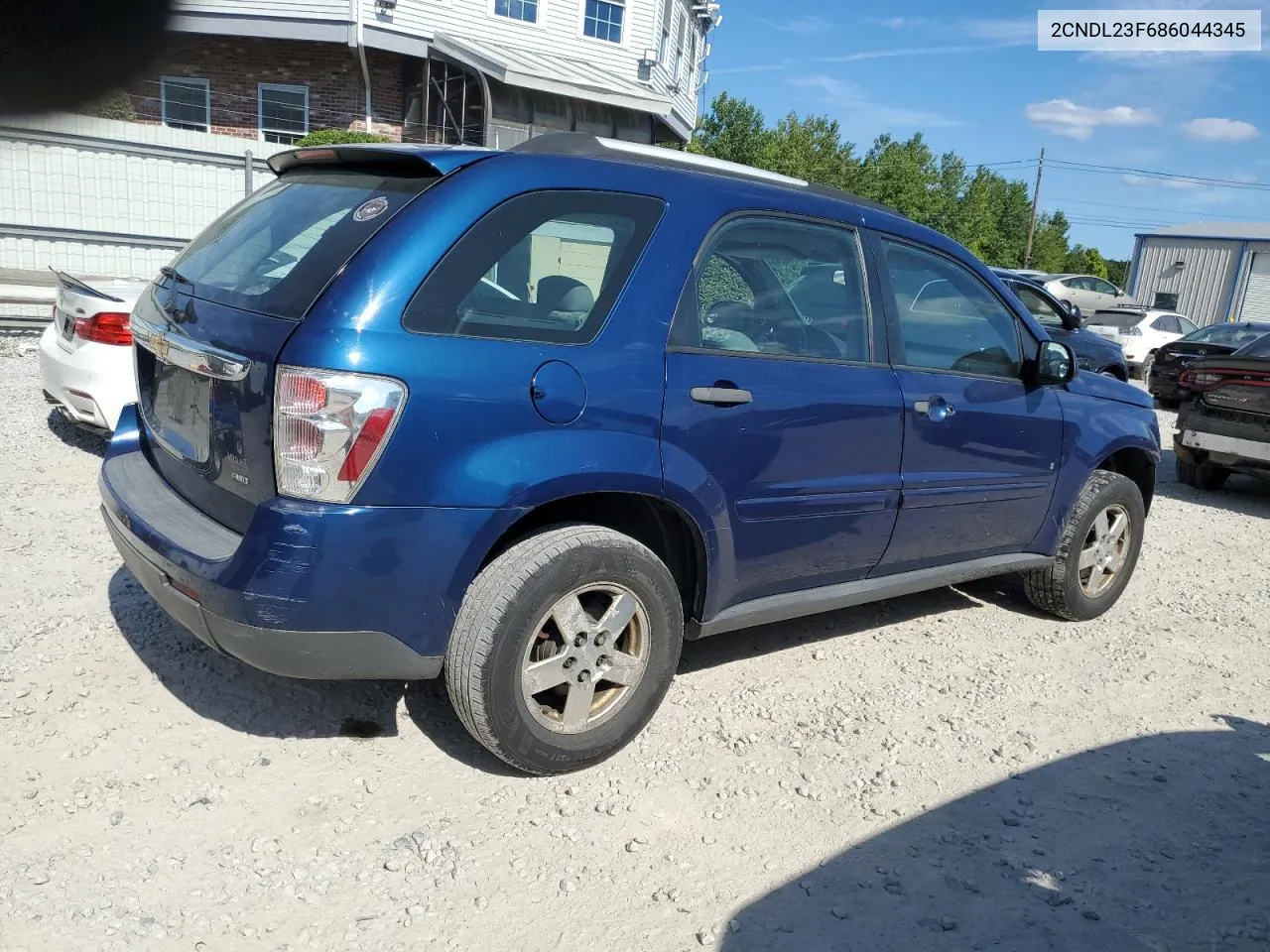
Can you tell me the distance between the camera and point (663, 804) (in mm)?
3215

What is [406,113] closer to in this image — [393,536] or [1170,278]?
[393,536]

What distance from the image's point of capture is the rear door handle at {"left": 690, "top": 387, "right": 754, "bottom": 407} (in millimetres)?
3326

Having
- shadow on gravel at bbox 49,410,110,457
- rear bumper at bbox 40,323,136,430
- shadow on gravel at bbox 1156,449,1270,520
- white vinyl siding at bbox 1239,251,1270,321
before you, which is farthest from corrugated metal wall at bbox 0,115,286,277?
white vinyl siding at bbox 1239,251,1270,321

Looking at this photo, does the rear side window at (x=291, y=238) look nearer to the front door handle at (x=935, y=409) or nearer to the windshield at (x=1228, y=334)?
the front door handle at (x=935, y=409)

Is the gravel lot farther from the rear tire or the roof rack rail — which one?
the rear tire

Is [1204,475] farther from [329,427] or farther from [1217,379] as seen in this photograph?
[329,427]

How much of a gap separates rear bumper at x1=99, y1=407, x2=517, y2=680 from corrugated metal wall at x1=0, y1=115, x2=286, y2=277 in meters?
8.26

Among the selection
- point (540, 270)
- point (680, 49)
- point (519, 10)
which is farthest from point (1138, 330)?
point (540, 270)

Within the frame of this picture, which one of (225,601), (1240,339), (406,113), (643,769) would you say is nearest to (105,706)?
(225,601)

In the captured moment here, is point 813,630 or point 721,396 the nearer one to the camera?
point 721,396

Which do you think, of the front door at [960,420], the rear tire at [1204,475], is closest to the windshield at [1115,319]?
the rear tire at [1204,475]

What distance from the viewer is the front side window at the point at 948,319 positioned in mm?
4125

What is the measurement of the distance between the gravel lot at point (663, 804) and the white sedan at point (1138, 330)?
14791 mm

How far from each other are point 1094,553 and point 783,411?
2427mm
